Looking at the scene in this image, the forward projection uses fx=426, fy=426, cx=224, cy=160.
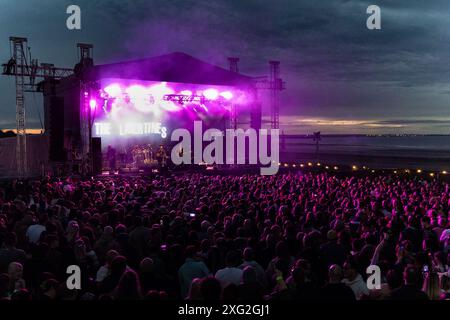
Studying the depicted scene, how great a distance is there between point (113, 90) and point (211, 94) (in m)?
5.38

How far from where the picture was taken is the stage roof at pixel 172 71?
69.3 feet

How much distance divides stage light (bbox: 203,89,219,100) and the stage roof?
0.73m

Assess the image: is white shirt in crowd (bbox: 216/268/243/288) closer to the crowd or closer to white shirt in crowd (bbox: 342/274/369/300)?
the crowd

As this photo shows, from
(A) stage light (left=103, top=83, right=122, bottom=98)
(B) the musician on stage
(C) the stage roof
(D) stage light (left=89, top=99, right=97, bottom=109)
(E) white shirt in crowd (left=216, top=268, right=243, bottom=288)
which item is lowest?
(E) white shirt in crowd (left=216, top=268, right=243, bottom=288)

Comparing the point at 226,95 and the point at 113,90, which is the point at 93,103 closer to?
the point at 113,90

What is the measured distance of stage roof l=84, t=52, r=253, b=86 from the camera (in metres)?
21.1

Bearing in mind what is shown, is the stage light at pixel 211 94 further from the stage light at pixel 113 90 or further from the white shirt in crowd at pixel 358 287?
the white shirt in crowd at pixel 358 287

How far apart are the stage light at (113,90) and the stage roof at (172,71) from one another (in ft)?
3.20

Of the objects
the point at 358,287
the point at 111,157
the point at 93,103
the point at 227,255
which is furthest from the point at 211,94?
the point at 358,287

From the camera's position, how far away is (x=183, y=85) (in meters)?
23.0

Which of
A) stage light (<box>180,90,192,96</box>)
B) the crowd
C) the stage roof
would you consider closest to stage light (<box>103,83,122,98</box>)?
the stage roof

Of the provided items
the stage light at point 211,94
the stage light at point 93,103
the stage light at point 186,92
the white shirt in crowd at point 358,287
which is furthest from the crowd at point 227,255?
the stage light at point 211,94
